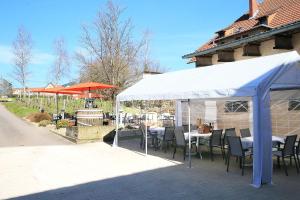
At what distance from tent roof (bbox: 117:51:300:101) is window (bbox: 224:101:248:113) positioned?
10.8 ft

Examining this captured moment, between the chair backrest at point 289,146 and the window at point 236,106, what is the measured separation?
5.68 m

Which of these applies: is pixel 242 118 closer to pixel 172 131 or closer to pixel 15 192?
pixel 172 131

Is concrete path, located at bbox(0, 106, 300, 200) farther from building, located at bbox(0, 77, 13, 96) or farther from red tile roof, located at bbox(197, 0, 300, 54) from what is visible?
building, located at bbox(0, 77, 13, 96)

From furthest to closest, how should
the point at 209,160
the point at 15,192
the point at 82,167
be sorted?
the point at 209,160, the point at 82,167, the point at 15,192

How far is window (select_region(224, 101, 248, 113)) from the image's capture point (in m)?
13.9

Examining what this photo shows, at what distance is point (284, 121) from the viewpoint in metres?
11.6

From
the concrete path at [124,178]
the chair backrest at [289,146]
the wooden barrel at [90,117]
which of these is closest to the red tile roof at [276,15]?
the chair backrest at [289,146]

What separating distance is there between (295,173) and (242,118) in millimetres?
5598

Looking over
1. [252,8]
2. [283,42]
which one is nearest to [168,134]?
[283,42]

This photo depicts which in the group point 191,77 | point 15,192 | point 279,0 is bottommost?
point 15,192

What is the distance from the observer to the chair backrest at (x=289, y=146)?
26.0 feet

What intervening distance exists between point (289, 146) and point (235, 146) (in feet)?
4.22

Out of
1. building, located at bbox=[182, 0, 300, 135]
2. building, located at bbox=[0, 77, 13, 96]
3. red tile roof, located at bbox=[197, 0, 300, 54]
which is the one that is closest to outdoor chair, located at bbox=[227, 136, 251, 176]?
building, located at bbox=[182, 0, 300, 135]

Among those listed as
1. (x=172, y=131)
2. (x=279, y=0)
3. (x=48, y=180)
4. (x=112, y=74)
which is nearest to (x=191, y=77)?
(x=172, y=131)
